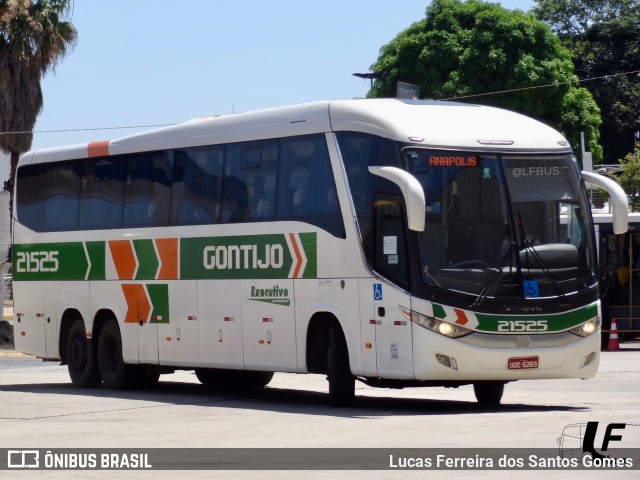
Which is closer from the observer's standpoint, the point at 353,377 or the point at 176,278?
the point at 353,377

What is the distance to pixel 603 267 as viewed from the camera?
32.0 metres

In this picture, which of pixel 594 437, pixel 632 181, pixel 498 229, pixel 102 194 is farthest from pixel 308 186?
pixel 632 181

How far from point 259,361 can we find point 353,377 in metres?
1.99

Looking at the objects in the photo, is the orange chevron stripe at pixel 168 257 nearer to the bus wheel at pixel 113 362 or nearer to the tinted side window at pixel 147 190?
the tinted side window at pixel 147 190

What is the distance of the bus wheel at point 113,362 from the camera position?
21.9m

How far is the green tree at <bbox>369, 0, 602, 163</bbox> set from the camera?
56.9m

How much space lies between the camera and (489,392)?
18.1 meters

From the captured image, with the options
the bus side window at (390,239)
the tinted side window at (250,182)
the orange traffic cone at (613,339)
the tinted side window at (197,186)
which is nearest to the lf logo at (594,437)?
the bus side window at (390,239)

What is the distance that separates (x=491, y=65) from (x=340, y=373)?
40.9 metres

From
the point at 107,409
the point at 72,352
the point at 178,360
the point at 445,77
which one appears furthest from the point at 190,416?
the point at 445,77

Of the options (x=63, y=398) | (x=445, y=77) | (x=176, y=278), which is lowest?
(x=63, y=398)

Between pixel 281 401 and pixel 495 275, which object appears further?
pixel 281 401

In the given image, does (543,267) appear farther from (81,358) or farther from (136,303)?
(81,358)

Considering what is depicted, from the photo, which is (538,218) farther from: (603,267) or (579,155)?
(579,155)
